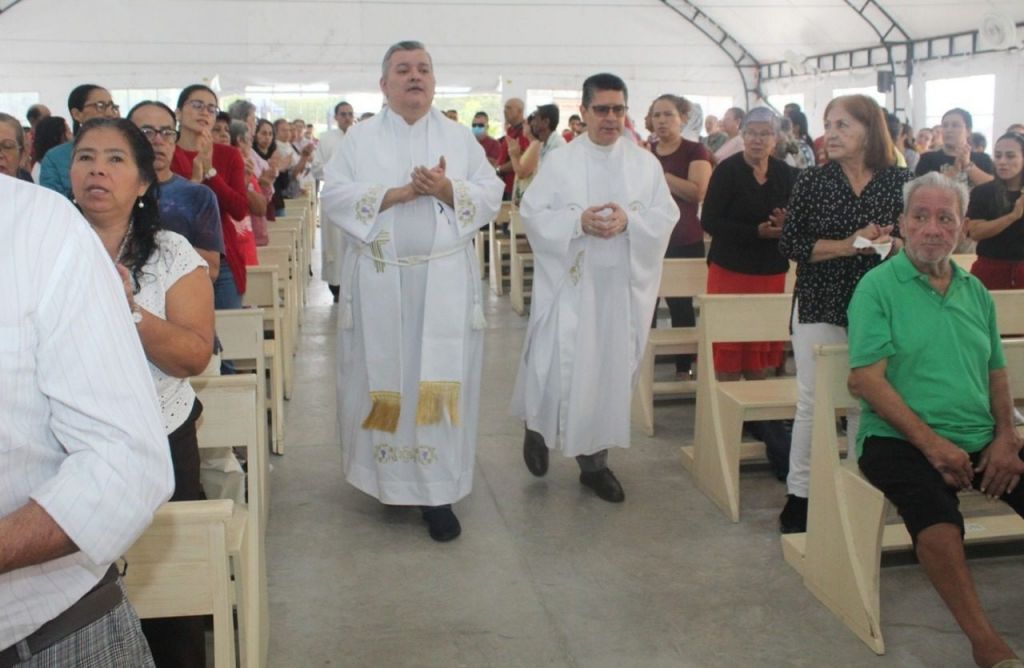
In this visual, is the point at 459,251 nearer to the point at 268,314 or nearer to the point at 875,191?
the point at 875,191

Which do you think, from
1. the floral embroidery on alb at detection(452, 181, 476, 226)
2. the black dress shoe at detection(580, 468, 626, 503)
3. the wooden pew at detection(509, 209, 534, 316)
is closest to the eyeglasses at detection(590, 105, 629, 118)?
the floral embroidery on alb at detection(452, 181, 476, 226)

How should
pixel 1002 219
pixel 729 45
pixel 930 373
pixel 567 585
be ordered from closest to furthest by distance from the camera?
pixel 930 373 < pixel 567 585 < pixel 1002 219 < pixel 729 45

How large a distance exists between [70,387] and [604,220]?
2.91 meters

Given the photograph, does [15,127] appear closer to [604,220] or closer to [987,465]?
[604,220]

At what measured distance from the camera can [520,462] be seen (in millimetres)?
4508

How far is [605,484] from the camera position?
159 inches

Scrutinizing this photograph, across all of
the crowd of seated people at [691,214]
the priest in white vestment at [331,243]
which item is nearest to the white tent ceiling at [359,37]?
the priest in white vestment at [331,243]

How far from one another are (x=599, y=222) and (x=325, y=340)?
Answer: 3769mm

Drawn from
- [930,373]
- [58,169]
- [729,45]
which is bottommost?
[930,373]

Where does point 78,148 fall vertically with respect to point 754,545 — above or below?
above

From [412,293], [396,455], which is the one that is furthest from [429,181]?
[396,455]

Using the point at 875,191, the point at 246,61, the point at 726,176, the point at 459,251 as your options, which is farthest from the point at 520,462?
the point at 246,61

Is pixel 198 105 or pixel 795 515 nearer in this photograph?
pixel 795 515

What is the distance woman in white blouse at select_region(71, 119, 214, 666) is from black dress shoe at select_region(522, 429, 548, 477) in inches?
80.5
